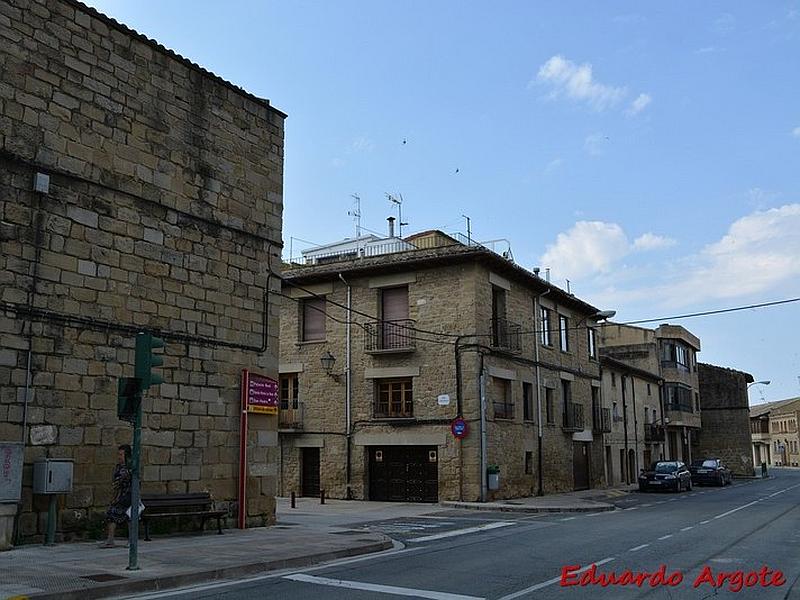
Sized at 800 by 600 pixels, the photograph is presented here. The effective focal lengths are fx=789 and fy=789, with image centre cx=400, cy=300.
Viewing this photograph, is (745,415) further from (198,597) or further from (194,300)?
(198,597)

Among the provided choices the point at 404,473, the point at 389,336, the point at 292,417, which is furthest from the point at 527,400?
the point at 292,417

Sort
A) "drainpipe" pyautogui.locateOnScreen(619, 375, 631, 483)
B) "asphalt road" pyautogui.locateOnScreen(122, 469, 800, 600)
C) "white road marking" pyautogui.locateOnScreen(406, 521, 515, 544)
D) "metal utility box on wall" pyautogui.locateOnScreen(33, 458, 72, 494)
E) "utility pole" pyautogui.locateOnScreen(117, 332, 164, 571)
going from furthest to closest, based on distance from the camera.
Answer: "drainpipe" pyautogui.locateOnScreen(619, 375, 631, 483) → "white road marking" pyautogui.locateOnScreen(406, 521, 515, 544) → "metal utility box on wall" pyautogui.locateOnScreen(33, 458, 72, 494) → "utility pole" pyautogui.locateOnScreen(117, 332, 164, 571) → "asphalt road" pyautogui.locateOnScreen(122, 469, 800, 600)

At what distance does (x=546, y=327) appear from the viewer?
3011 centimetres

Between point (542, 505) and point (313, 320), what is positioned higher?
point (313, 320)

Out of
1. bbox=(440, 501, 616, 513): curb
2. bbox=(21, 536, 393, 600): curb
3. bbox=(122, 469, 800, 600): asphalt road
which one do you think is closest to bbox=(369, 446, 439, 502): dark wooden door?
bbox=(440, 501, 616, 513): curb

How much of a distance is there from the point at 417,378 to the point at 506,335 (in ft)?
11.3

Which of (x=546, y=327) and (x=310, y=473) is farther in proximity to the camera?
(x=546, y=327)

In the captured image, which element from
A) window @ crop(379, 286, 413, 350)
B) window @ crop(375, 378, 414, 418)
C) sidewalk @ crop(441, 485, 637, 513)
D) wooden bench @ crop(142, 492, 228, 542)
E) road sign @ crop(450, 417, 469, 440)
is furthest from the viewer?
window @ crop(379, 286, 413, 350)

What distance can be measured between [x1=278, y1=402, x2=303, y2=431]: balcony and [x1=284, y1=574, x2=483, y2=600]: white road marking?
17.5 m

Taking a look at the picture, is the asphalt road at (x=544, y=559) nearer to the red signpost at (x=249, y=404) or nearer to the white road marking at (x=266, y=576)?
the white road marking at (x=266, y=576)

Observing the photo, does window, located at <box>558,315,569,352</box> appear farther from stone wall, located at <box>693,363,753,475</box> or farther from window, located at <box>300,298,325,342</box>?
stone wall, located at <box>693,363,753,475</box>

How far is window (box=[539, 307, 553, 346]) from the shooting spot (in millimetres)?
29781

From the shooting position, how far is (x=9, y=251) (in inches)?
461

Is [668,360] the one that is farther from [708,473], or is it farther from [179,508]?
[179,508]
